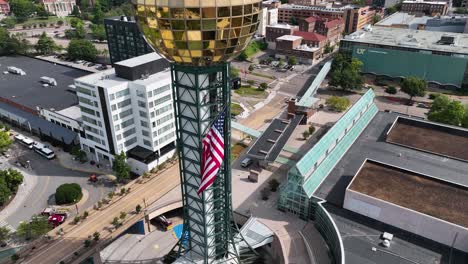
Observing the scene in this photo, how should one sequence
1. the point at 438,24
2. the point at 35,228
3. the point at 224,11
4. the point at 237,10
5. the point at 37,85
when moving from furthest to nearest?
the point at 438,24
the point at 37,85
the point at 35,228
the point at 237,10
the point at 224,11

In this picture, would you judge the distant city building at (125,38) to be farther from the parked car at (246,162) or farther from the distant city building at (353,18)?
the distant city building at (353,18)

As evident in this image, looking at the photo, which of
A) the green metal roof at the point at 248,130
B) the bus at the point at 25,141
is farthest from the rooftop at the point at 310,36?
the bus at the point at 25,141

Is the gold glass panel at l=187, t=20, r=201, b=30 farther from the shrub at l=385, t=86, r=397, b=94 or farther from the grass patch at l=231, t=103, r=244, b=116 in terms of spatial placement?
the shrub at l=385, t=86, r=397, b=94

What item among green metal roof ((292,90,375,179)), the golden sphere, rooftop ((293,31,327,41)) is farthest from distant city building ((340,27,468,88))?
the golden sphere

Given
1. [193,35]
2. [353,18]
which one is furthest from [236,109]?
[353,18]

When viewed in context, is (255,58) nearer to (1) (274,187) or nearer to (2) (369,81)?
(2) (369,81)

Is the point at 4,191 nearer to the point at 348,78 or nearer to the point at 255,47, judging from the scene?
the point at 348,78
